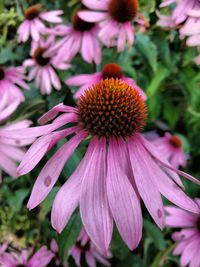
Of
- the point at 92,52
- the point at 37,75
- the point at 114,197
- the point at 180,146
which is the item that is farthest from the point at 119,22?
the point at 114,197

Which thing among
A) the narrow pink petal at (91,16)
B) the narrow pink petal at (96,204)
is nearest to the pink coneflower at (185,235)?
the narrow pink petal at (96,204)

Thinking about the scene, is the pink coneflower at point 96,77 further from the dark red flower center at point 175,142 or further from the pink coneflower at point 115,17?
the dark red flower center at point 175,142

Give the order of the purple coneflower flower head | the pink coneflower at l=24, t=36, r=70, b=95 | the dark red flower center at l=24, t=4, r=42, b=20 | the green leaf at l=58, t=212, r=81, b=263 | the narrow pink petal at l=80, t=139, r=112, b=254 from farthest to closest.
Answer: the dark red flower center at l=24, t=4, r=42, b=20, the pink coneflower at l=24, t=36, r=70, b=95, the purple coneflower flower head, the green leaf at l=58, t=212, r=81, b=263, the narrow pink petal at l=80, t=139, r=112, b=254

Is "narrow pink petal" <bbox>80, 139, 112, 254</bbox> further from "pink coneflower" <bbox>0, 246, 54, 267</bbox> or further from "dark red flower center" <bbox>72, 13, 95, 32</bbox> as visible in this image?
"dark red flower center" <bbox>72, 13, 95, 32</bbox>

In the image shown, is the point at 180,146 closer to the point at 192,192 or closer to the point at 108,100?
the point at 192,192

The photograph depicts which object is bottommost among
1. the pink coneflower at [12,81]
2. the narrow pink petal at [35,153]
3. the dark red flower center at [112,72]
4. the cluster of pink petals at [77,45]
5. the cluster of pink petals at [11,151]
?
the pink coneflower at [12,81]

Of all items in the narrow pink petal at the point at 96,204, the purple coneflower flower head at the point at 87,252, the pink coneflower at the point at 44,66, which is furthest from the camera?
the pink coneflower at the point at 44,66

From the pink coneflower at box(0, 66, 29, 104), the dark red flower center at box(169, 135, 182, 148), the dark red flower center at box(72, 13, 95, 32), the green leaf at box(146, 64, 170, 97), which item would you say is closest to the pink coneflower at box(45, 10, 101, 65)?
the dark red flower center at box(72, 13, 95, 32)
